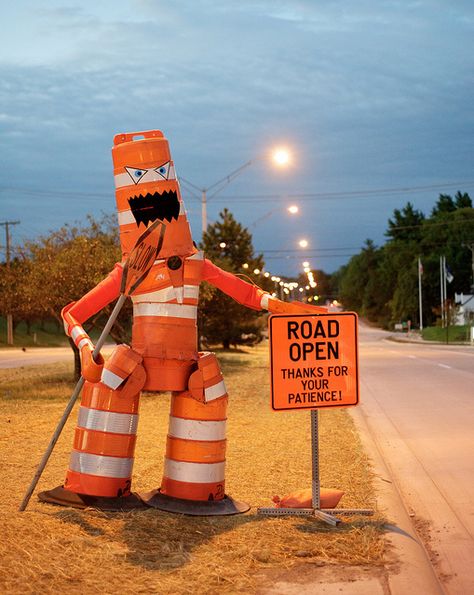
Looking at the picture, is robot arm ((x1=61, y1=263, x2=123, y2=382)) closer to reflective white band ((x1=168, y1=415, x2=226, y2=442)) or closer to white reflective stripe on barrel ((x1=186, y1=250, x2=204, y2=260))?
white reflective stripe on barrel ((x1=186, y1=250, x2=204, y2=260))

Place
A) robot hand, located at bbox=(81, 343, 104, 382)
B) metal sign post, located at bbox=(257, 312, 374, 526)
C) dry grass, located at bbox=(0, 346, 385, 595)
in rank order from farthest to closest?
1. metal sign post, located at bbox=(257, 312, 374, 526)
2. robot hand, located at bbox=(81, 343, 104, 382)
3. dry grass, located at bbox=(0, 346, 385, 595)

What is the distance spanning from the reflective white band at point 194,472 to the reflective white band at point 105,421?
45cm

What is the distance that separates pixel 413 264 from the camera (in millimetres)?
119125

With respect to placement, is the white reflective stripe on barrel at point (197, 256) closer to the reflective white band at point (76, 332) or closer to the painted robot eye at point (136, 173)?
the painted robot eye at point (136, 173)

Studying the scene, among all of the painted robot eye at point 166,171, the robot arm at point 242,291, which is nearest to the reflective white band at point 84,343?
the robot arm at point 242,291

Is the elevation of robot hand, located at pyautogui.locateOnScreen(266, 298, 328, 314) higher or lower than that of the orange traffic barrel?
higher

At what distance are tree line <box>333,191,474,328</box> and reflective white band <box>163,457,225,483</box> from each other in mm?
95113

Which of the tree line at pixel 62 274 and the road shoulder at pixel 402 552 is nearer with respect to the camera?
the road shoulder at pixel 402 552

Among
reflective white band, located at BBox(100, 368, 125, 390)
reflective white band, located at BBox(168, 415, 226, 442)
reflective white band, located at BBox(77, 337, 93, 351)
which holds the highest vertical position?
reflective white band, located at BBox(77, 337, 93, 351)

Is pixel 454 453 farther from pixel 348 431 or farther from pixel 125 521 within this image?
pixel 125 521


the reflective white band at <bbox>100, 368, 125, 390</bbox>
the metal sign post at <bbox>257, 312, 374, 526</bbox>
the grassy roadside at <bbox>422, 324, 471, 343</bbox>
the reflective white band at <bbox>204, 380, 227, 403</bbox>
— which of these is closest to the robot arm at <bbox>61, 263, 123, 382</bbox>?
the reflective white band at <bbox>100, 368, 125, 390</bbox>

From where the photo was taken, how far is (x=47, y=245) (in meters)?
19.7

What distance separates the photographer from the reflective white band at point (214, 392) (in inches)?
272

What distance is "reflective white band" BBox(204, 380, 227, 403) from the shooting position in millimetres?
6914
